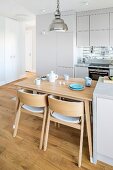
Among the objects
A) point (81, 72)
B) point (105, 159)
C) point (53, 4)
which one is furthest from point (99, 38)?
point (105, 159)

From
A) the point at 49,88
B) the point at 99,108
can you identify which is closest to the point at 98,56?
the point at 49,88

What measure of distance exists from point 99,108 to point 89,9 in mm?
3574

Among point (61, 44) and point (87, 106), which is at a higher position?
point (61, 44)

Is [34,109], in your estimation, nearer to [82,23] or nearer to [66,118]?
[66,118]

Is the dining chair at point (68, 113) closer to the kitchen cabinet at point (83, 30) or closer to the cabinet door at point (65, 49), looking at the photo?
the cabinet door at point (65, 49)

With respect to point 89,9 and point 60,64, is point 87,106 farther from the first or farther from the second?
point 89,9

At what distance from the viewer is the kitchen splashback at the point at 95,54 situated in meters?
4.71

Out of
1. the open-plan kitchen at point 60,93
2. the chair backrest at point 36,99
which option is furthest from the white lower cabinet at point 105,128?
the chair backrest at point 36,99

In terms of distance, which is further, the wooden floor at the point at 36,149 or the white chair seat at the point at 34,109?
the white chair seat at the point at 34,109

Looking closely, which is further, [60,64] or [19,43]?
[19,43]

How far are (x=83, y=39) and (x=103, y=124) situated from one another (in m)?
3.42

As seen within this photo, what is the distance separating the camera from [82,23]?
4.57 meters

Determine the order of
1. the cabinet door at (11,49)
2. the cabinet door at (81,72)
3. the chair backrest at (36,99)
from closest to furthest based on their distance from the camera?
the chair backrest at (36,99), the cabinet door at (81,72), the cabinet door at (11,49)

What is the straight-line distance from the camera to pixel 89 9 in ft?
14.2
